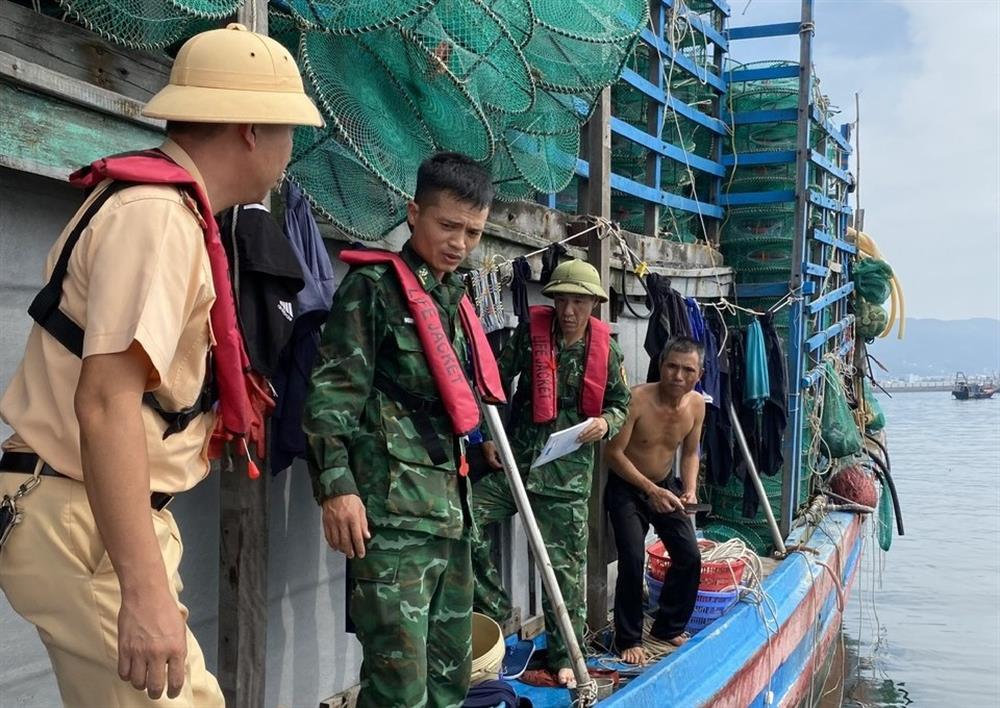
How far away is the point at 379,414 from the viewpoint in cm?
279

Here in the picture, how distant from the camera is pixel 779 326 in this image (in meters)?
8.07

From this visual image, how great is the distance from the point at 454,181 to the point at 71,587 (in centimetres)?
179

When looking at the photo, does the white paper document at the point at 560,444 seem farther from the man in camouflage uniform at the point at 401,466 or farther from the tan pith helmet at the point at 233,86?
the tan pith helmet at the point at 233,86

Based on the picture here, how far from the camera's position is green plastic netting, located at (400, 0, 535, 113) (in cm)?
313

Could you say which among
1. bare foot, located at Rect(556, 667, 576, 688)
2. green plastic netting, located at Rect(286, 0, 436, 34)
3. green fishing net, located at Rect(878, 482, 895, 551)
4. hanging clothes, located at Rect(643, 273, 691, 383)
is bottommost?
green fishing net, located at Rect(878, 482, 895, 551)

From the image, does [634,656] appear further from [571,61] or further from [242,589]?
[571,61]

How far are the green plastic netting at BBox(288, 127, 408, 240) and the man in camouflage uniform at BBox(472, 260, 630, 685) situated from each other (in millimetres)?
1172

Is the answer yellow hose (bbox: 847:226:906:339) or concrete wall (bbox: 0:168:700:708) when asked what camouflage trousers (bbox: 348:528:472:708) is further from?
yellow hose (bbox: 847:226:906:339)

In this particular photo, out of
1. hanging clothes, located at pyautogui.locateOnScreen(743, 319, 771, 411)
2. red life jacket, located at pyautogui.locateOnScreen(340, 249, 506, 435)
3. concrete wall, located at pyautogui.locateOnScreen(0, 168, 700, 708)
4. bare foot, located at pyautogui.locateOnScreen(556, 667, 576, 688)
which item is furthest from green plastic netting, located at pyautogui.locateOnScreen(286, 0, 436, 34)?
hanging clothes, located at pyautogui.locateOnScreen(743, 319, 771, 411)

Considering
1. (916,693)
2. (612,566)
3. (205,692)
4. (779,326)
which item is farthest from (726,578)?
(916,693)

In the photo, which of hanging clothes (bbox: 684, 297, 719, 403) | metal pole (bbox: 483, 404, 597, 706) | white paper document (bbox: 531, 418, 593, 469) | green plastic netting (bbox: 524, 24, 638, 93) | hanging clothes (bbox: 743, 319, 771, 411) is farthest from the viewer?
hanging clothes (bbox: 743, 319, 771, 411)

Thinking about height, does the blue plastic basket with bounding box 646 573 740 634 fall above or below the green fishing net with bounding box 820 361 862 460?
below

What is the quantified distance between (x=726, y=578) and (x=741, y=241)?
3.71 m

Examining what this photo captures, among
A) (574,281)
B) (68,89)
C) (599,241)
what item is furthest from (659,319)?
(68,89)
